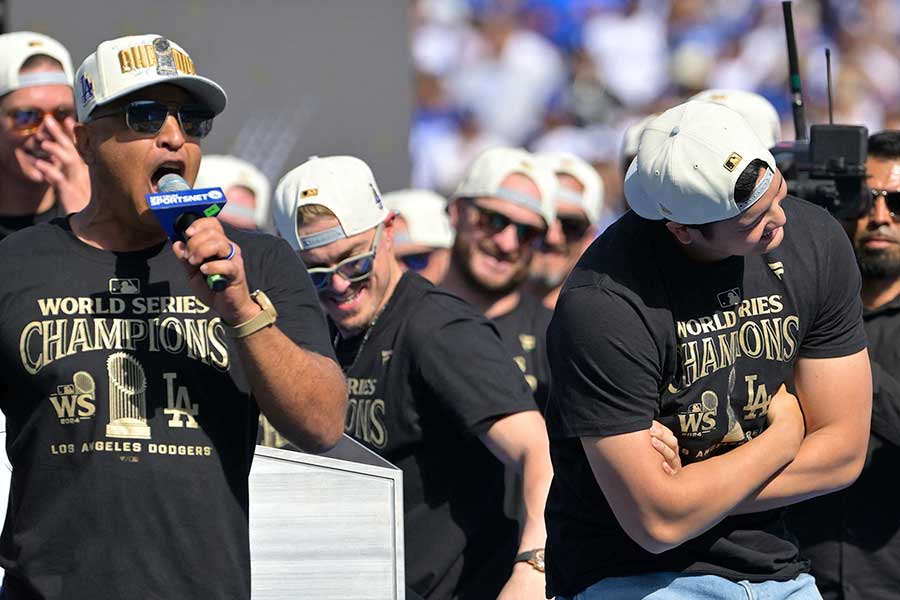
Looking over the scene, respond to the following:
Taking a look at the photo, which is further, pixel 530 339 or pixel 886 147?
pixel 530 339

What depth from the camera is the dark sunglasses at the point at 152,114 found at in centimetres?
316

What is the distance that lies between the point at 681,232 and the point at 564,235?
3.99 meters

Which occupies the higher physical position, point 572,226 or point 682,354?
point 572,226

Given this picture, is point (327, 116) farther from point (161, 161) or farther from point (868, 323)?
point (161, 161)

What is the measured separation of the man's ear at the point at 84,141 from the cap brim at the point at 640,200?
3.72 ft

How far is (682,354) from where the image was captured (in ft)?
10.4

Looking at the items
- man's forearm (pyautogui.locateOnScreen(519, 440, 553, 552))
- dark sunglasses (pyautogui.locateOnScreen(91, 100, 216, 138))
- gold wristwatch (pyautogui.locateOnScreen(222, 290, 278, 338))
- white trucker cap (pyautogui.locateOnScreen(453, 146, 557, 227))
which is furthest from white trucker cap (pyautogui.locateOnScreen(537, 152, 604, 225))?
gold wristwatch (pyautogui.locateOnScreen(222, 290, 278, 338))

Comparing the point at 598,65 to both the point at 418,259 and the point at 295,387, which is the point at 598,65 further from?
the point at 295,387

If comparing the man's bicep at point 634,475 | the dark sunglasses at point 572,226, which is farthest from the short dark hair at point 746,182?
the dark sunglasses at point 572,226

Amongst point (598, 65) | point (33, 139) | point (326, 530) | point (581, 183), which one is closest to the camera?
point (326, 530)

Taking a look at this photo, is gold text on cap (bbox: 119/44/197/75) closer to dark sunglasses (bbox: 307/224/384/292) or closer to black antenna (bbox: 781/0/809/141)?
dark sunglasses (bbox: 307/224/384/292)

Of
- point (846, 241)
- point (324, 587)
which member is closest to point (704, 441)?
point (846, 241)

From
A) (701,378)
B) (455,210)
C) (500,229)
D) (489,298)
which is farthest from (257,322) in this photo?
(455,210)

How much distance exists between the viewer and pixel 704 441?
128 inches
